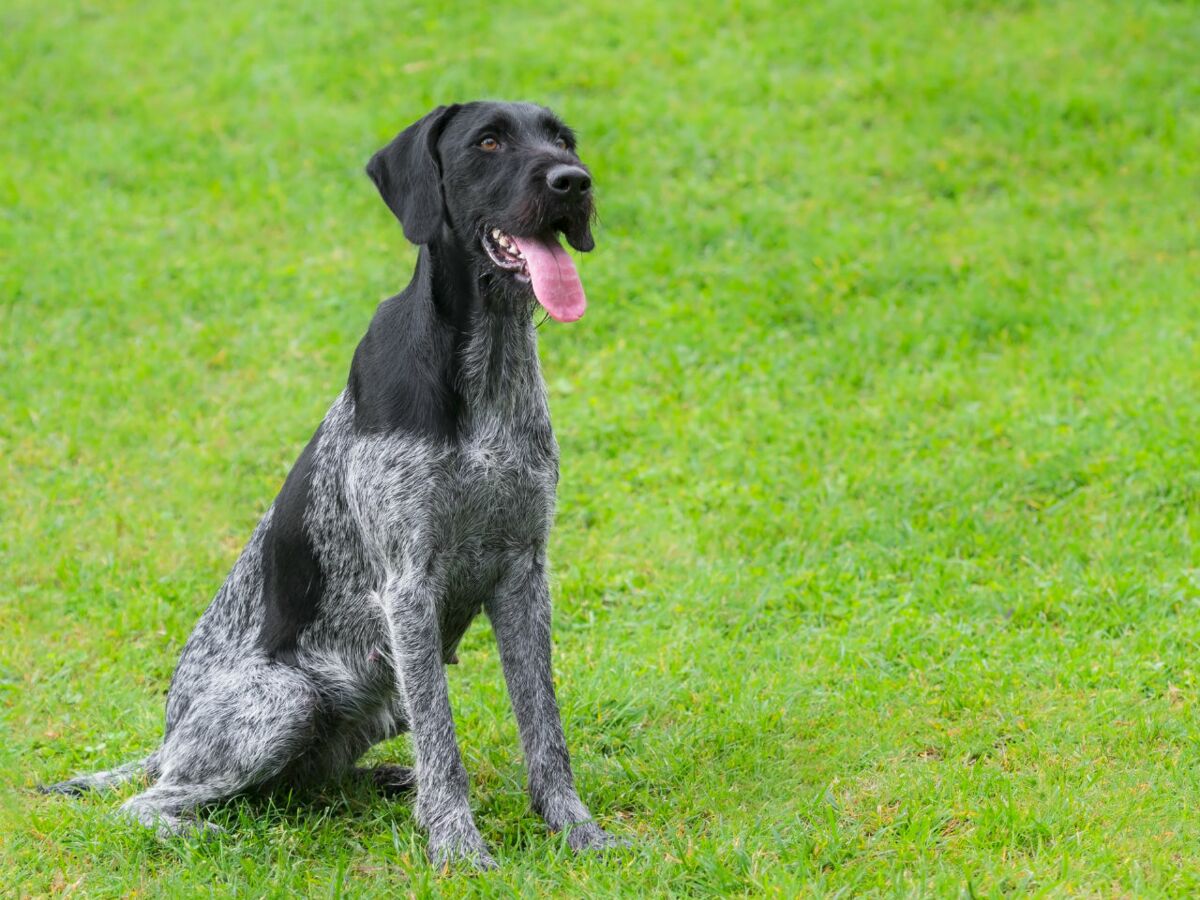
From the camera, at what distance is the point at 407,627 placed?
4.87m

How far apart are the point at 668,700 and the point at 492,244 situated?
223cm

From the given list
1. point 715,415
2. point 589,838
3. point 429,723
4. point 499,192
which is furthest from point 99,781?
point 715,415

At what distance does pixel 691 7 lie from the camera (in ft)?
42.7

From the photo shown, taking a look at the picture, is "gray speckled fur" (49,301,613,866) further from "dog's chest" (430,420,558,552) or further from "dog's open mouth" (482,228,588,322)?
"dog's open mouth" (482,228,588,322)

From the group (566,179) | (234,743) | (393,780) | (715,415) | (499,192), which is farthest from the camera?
(715,415)

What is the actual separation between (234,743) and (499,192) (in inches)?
86.9

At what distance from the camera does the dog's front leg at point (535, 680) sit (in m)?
5.05

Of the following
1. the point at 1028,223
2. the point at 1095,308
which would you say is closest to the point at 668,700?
the point at 1095,308

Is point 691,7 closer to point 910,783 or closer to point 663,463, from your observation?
point 663,463

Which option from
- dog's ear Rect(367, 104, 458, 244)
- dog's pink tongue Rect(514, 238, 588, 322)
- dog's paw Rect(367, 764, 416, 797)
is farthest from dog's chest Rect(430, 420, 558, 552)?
dog's paw Rect(367, 764, 416, 797)

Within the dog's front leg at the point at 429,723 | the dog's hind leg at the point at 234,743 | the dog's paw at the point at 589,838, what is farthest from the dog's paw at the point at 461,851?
the dog's hind leg at the point at 234,743

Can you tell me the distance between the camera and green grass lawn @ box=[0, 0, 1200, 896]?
16.6 feet

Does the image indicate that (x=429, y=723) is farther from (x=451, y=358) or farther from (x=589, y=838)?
(x=451, y=358)

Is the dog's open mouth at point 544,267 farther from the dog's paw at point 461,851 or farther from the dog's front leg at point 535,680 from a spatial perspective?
the dog's paw at point 461,851
